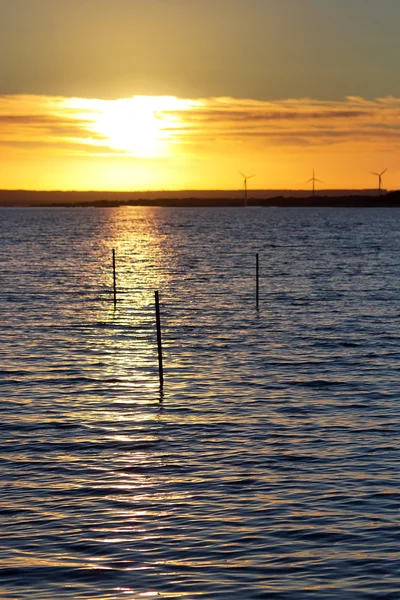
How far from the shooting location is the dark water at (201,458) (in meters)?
18.0

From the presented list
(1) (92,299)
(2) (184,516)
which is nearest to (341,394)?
(2) (184,516)

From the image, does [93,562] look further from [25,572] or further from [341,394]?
[341,394]

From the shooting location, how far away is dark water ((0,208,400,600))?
18031 millimetres

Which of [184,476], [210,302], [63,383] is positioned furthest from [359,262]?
[184,476]

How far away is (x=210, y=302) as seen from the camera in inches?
2881

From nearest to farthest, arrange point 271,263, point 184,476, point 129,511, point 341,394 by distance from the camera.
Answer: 1. point 129,511
2. point 184,476
3. point 341,394
4. point 271,263

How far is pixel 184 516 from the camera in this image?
21.0 metres

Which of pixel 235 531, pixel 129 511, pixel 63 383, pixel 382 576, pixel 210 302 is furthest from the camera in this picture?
Result: pixel 210 302

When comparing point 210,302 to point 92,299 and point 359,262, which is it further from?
point 359,262

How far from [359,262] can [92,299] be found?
55036mm

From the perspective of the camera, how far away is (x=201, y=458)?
25984 mm

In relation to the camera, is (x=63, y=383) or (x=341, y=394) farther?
(x=63, y=383)

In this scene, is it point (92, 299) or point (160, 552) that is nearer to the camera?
point (160, 552)

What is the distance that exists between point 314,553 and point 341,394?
54.6 feet
